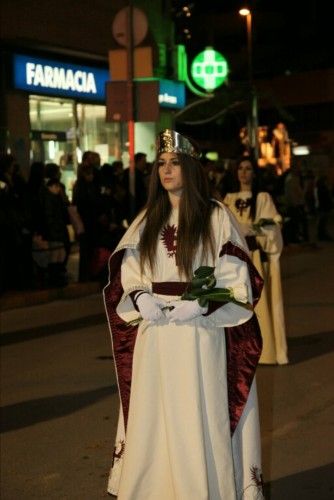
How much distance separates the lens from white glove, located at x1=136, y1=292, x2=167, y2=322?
4.37 m

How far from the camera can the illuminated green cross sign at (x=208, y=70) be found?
101 ft

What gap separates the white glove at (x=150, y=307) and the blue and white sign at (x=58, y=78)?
15.7 meters

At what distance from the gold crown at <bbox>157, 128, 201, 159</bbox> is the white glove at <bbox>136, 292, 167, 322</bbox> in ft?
2.22

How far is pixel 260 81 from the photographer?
216ft

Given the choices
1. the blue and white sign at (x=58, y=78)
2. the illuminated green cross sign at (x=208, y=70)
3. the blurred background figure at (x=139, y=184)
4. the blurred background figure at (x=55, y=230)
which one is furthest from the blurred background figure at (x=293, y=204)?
the blurred background figure at (x=55, y=230)

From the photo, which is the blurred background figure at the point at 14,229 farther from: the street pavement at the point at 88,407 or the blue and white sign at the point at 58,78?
the blue and white sign at the point at 58,78

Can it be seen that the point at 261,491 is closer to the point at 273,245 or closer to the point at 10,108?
the point at 273,245

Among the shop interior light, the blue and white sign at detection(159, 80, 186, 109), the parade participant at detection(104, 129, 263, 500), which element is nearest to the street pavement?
the parade participant at detection(104, 129, 263, 500)

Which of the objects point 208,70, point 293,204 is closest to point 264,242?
point 293,204

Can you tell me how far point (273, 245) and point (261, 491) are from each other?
4.62m

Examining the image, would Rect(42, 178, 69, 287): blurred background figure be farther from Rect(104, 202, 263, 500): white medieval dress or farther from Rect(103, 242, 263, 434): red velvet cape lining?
Rect(104, 202, 263, 500): white medieval dress

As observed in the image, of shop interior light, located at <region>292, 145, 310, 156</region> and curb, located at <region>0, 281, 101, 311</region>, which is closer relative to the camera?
curb, located at <region>0, 281, 101, 311</region>

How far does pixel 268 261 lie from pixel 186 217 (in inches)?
185

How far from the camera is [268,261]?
916 cm
